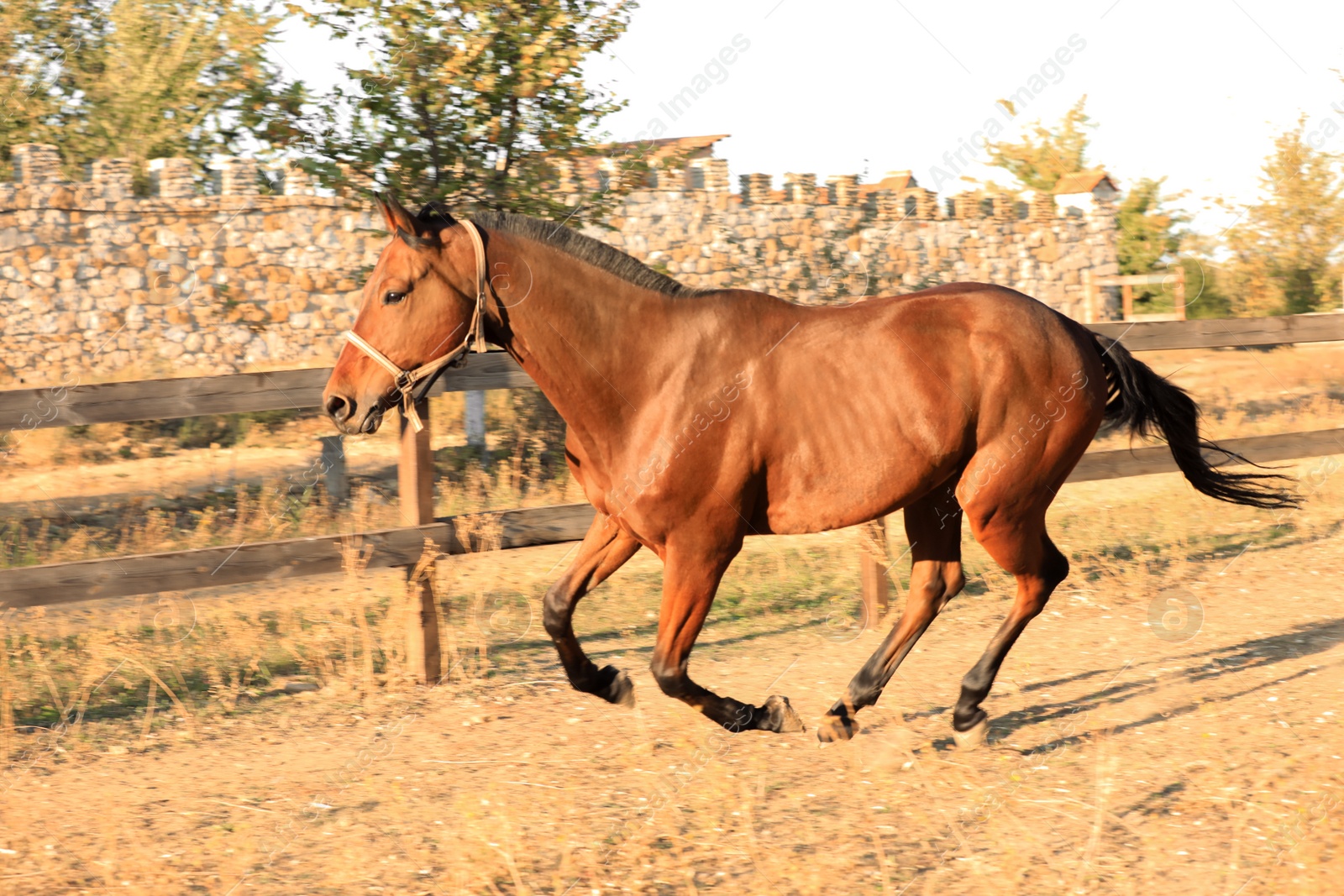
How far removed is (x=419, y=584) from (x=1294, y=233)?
1764 centimetres

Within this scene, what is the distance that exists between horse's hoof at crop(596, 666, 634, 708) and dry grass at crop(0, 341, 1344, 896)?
196 mm

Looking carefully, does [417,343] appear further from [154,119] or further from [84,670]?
[154,119]

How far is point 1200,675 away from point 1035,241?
58.4 ft

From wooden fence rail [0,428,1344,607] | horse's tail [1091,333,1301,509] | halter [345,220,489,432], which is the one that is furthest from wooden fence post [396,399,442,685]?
horse's tail [1091,333,1301,509]

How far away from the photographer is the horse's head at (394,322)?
3.75 m

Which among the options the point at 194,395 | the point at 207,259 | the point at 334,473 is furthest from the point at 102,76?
the point at 194,395

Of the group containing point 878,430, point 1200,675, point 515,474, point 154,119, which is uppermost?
point 154,119

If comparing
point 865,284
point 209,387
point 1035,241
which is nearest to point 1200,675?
point 209,387

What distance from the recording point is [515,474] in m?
9.35

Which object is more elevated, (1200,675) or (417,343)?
(417,343)

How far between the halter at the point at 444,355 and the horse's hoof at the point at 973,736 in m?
2.37

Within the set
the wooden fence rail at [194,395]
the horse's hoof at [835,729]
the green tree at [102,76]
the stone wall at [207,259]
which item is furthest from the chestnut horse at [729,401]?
the green tree at [102,76]

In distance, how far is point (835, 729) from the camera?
4477 mm

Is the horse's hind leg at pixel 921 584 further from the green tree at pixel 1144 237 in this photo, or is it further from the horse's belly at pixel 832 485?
the green tree at pixel 1144 237
